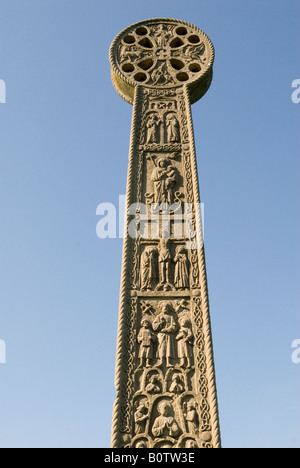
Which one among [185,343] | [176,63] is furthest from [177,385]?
[176,63]

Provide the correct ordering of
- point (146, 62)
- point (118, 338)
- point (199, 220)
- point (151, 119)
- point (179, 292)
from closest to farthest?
point (118, 338) < point (179, 292) < point (199, 220) < point (151, 119) < point (146, 62)

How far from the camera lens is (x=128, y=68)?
8.79 m

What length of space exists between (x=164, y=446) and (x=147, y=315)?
1532 millimetres

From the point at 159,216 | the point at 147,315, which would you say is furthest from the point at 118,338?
the point at 159,216

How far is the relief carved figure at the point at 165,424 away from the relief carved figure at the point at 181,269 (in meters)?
1.52

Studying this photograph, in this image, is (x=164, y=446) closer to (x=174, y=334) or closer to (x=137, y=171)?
(x=174, y=334)

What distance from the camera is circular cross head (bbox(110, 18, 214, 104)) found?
28.3 feet

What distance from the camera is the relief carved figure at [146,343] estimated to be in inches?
236

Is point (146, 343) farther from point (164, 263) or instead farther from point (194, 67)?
point (194, 67)

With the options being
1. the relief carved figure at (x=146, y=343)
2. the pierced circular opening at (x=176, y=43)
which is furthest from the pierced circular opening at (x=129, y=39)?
the relief carved figure at (x=146, y=343)

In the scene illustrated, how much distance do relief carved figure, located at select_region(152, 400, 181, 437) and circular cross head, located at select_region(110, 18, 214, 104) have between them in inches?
205

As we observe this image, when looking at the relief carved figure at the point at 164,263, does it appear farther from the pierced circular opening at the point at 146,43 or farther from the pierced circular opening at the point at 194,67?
the pierced circular opening at the point at 146,43

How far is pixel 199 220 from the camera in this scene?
7012 millimetres

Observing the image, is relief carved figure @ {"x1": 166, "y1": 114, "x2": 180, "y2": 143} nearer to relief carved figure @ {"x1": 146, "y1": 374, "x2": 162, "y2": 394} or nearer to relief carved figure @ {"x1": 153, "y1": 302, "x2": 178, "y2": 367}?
relief carved figure @ {"x1": 153, "y1": 302, "x2": 178, "y2": 367}
